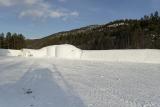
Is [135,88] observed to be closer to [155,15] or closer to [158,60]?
[158,60]

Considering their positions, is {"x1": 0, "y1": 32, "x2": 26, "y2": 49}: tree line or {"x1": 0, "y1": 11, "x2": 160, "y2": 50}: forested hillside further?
{"x1": 0, "y1": 32, "x2": 26, "y2": 49}: tree line

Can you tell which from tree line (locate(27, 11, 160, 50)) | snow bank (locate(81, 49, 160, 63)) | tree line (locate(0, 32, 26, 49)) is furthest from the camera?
tree line (locate(0, 32, 26, 49))

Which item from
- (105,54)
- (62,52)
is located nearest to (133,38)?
(62,52)

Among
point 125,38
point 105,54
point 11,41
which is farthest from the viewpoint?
point 11,41

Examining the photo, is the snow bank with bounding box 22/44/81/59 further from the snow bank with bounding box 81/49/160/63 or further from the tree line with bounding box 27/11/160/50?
the tree line with bounding box 27/11/160/50

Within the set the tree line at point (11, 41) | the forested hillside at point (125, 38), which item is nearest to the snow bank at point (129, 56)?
the forested hillside at point (125, 38)

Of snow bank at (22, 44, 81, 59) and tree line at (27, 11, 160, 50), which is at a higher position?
tree line at (27, 11, 160, 50)

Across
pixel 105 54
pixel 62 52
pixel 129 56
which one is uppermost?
pixel 62 52

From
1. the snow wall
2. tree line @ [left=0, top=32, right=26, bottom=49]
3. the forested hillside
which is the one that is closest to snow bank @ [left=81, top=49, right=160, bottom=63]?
the snow wall

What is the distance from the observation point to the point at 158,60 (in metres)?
23.7

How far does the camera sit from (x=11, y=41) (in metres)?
93.9

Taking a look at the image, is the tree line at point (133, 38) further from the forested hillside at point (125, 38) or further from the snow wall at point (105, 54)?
the snow wall at point (105, 54)

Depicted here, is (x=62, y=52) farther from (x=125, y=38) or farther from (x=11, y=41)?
(x=11, y=41)

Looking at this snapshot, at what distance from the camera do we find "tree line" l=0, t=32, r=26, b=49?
91875 mm
